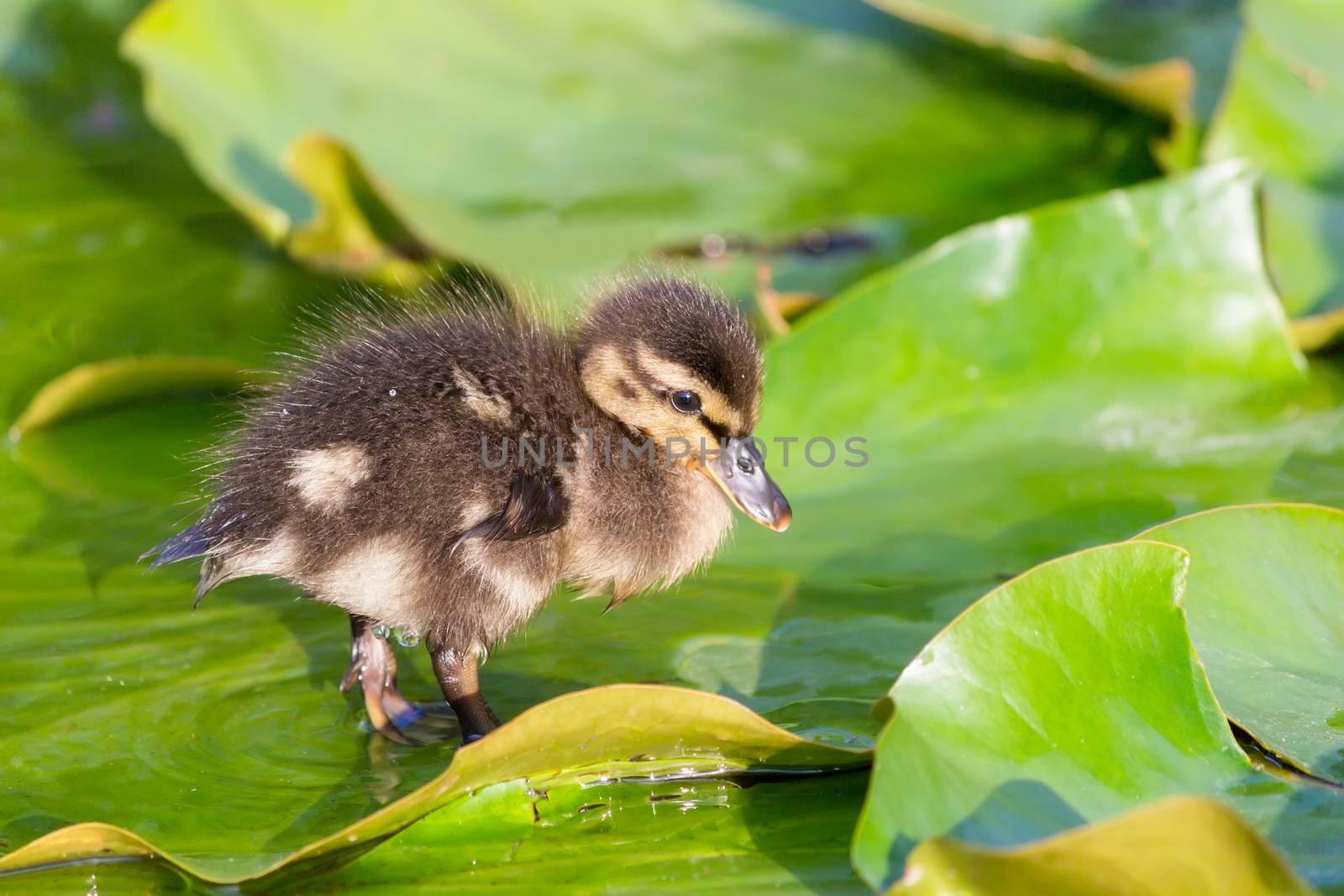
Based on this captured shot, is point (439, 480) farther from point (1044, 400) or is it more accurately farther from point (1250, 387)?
point (1250, 387)

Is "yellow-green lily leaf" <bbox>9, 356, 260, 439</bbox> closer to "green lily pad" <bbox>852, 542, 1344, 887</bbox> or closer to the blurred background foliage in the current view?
the blurred background foliage

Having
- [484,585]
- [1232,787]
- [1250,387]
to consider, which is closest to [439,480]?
[484,585]

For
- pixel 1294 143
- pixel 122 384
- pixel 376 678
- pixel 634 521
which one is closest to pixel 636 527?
pixel 634 521

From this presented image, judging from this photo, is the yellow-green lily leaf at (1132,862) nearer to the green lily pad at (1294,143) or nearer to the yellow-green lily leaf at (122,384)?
the yellow-green lily leaf at (122,384)

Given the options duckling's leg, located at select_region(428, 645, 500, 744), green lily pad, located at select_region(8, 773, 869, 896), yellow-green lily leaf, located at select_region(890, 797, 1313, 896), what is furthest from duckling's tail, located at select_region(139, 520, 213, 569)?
yellow-green lily leaf, located at select_region(890, 797, 1313, 896)

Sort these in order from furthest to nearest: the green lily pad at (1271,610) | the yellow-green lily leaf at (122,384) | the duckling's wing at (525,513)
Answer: the yellow-green lily leaf at (122,384) → the duckling's wing at (525,513) → the green lily pad at (1271,610)

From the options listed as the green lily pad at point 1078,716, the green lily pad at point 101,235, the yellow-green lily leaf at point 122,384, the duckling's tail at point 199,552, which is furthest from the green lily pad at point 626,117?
the green lily pad at point 1078,716
